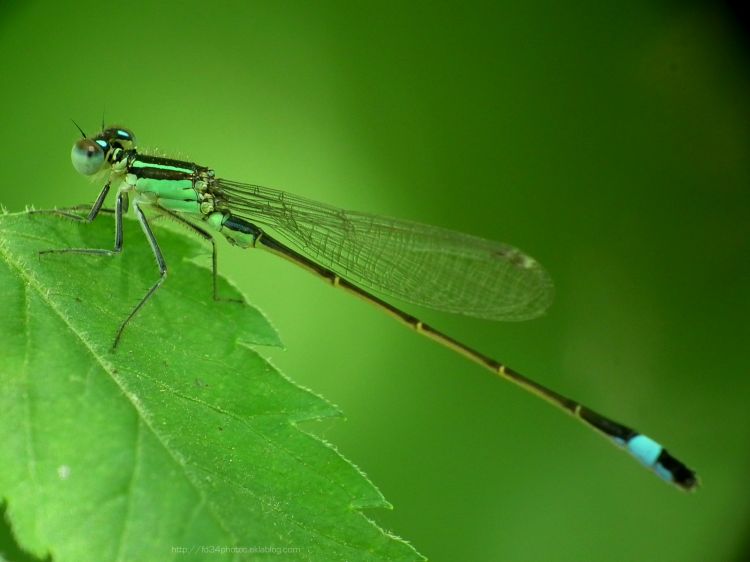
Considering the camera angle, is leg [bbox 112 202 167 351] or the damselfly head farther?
the damselfly head

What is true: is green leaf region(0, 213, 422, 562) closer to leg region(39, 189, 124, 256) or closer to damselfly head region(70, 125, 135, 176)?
leg region(39, 189, 124, 256)

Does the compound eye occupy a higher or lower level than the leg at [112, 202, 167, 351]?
higher

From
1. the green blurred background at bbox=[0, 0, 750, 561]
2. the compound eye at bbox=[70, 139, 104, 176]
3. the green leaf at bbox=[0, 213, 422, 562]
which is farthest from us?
the green blurred background at bbox=[0, 0, 750, 561]

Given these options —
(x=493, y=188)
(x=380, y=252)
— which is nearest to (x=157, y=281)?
(x=380, y=252)

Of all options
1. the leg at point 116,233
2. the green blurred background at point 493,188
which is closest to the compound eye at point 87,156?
the leg at point 116,233

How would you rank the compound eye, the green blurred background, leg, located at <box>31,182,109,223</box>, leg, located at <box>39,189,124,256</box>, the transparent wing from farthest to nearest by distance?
the green blurred background
the transparent wing
the compound eye
leg, located at <box>31,182,109,223</box>
leg, located at <box>39,189,124,256</box>

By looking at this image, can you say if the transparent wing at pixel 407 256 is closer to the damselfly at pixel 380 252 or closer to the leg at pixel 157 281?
the damselfly at pixel 380 252

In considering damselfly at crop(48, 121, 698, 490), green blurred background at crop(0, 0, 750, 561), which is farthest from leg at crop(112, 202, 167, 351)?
green blurred background at crop(0, 0, 750, 561)
